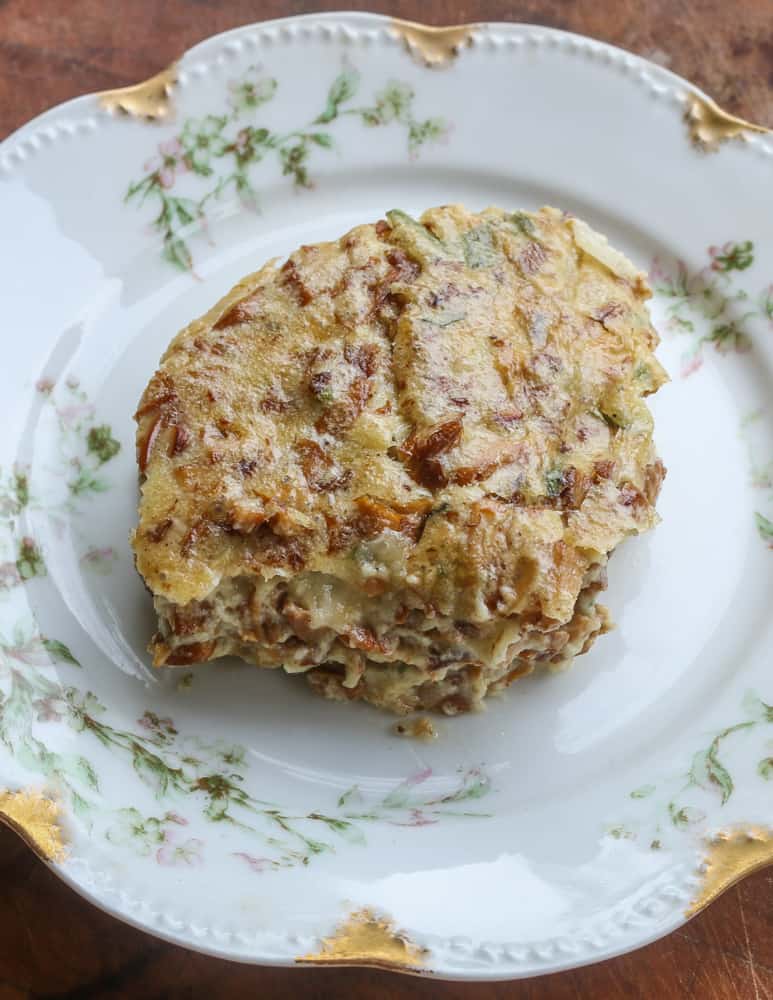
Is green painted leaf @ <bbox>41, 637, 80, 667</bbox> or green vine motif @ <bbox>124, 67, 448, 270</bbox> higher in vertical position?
green vine motif @ <bbox>124, 67, 448, 270</bbox>

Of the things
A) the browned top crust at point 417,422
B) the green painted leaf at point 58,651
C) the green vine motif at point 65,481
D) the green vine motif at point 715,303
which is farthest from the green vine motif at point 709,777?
the green vine motif at point 65,481

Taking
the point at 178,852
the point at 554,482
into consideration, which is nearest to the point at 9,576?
the point at 178,852

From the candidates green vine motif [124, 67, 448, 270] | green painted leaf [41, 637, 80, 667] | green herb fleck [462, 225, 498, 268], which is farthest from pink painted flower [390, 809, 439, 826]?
green vine motif [124, 67, 448, 270]

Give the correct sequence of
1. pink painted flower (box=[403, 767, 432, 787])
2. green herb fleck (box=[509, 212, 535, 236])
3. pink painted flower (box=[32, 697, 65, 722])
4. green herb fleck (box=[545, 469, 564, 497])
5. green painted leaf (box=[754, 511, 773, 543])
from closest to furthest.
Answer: green herb fleck (box=[545, 469, 564, 497]), pink painted flower (box=[32, 697, 65, 722]), pink painted flower (box=[403, 767, 432, 787]), green herb fleck (box=[509, 212, 535, 236]), green painted leaf (box=[754, 511, 773, 543])

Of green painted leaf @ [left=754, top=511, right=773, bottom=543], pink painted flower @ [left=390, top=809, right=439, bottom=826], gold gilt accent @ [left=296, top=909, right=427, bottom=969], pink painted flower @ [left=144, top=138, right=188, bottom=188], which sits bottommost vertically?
gold gilt accent @ [left=296, top=909, right=427, bottom=969]

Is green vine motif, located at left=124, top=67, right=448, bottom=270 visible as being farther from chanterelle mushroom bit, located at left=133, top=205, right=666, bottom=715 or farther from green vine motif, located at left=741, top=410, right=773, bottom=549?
green vine motif, located at left=741, top=410, right=773, bottom=549

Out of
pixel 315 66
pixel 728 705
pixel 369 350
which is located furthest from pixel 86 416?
pixel 728 705

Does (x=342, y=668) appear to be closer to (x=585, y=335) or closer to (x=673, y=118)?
(x=585, y=335)
